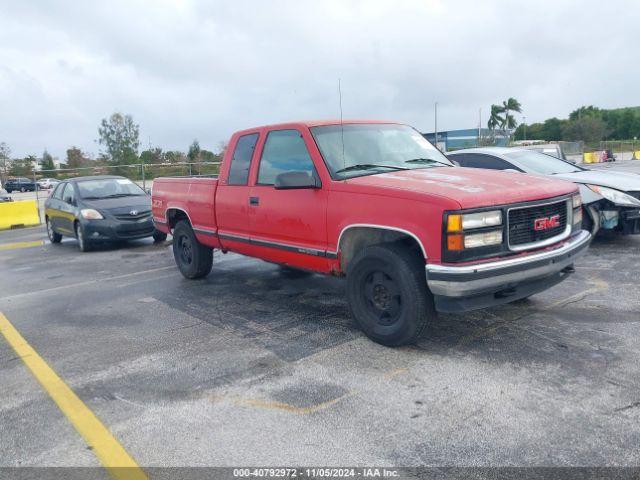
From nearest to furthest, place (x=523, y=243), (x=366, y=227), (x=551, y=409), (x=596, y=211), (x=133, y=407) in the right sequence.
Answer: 1. (x=551, y=409)
2. (x=133, y=407)
3. (x=523, y=243)
4. (x=366, y=227)
5. (x=596, y=211)

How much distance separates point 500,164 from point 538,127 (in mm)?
100752

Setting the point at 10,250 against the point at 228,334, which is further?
the point at 10,250

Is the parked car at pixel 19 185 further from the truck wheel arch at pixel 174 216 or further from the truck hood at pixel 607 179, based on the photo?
the truck hood at pixel 607 179

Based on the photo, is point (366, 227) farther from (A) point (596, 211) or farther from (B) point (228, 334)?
(A) point (596, 211)

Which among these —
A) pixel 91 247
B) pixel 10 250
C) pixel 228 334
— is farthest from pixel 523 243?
pixel 10 250

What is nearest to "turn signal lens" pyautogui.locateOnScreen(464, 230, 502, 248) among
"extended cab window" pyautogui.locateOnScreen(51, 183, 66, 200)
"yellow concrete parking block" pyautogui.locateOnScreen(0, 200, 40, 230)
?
"extended cab window" pyautogui.locateOnScreen(51, 183, 66, 200)

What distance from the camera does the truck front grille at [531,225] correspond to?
4105 mm

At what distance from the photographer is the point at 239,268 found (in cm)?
809

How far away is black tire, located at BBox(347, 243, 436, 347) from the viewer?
4.11m

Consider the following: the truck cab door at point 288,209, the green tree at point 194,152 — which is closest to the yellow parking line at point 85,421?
the truck cab door at point 288,209

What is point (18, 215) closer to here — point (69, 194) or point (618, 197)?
point (69, 194)

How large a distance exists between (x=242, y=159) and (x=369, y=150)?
1.59 metres

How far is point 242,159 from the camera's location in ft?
19.9

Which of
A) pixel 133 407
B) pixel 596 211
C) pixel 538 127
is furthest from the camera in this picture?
pixel 538 127
